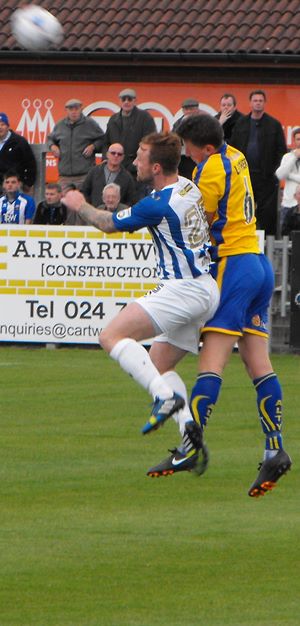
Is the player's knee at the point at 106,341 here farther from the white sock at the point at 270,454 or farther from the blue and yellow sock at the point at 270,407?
the white sock at the point at 270,454

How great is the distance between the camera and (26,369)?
58.9ft

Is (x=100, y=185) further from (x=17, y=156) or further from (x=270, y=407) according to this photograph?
(x=270, y=407)

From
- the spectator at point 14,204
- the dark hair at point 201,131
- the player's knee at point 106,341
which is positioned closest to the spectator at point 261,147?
the spectator at point 14,204

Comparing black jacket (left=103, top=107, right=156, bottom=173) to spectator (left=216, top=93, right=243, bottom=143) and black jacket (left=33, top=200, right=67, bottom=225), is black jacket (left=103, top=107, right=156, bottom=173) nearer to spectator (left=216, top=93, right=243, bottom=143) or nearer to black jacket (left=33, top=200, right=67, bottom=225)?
black jacket (left=33, top=200, right=67, bottom=225)

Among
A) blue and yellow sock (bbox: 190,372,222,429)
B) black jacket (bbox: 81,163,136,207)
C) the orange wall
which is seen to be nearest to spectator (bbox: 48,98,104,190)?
black jacket (bbox: 81,163,136,207)

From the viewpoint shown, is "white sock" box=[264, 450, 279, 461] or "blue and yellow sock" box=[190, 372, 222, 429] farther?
"white sock" box=[264, 450, 279, 461]

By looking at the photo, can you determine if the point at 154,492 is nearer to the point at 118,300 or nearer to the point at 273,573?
the point at 273,573

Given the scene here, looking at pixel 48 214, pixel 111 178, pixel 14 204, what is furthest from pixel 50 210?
pixel 111 178

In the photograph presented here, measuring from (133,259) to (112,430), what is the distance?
18.3ft

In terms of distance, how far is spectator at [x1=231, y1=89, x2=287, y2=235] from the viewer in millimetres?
19781

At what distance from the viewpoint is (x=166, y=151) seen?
952 cm

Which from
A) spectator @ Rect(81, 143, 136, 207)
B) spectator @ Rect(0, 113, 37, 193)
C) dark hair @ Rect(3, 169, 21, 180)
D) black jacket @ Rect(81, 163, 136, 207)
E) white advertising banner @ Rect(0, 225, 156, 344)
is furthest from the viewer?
spectator @ Rect(0, 113, 37, 193)

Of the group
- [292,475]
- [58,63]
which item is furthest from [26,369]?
[58,63]

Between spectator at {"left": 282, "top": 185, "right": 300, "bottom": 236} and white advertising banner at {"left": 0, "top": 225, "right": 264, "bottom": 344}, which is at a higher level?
spectator at {"left": 282, "top": 185, "right": 300, "bottom": 236}
